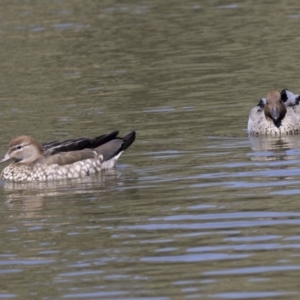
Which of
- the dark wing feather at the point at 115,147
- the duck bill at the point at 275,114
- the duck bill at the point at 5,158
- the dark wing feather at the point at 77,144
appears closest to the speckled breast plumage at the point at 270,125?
the duck bill at the point at 275,114

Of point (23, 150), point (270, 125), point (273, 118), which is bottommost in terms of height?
point (270, 125)

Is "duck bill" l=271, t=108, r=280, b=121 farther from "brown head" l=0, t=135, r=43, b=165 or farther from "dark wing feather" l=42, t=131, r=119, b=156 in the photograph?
"brown head" l=0, t=135, r=43, b=165

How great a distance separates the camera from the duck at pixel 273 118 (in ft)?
53.4

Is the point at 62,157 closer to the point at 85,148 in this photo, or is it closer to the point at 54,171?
the point at 54,171

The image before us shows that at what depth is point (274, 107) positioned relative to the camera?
54.6 feet

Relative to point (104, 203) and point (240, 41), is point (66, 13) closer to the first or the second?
point (240, 41)

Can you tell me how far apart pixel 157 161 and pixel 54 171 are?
1.29 metres

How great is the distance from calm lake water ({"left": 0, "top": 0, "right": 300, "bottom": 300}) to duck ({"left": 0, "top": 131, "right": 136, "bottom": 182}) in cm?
24

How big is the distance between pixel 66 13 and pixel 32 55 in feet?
19.9

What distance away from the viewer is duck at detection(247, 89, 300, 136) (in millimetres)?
16266

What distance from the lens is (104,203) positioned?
1227 centimetres

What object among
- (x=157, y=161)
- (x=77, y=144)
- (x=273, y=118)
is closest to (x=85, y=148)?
(x=77, y=144)

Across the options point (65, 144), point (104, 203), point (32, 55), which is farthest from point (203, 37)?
point (104, 203)

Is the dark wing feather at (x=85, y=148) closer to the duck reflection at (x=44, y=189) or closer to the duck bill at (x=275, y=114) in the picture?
the duck reflection at (x=44, y=189)
